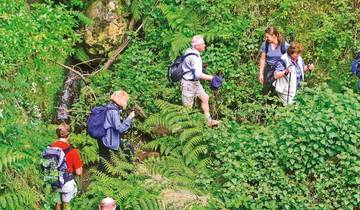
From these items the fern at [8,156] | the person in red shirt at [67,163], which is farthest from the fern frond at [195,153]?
the fern at [8,156]

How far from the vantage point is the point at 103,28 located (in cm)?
1343

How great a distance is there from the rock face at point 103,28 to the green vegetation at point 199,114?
0.23 metres

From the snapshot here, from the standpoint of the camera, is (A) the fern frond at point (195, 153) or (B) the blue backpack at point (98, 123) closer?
(B) the blue backpack at point (98, 123)

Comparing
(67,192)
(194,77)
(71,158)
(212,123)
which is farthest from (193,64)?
(67,192)

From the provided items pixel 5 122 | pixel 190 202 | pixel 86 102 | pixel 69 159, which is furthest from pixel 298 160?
pixel 86 102

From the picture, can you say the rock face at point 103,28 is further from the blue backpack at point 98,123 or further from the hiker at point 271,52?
the blue backpack at point 98,123

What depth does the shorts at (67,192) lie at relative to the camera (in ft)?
28.5

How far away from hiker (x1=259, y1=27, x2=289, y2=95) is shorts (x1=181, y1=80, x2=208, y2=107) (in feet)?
3.74

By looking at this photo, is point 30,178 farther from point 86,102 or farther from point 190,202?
point 86,102

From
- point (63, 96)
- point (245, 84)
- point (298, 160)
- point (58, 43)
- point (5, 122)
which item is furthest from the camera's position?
point (63, 96)

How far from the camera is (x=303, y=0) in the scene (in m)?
12.7

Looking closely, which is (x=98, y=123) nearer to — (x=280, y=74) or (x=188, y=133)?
(x=188, y=133)

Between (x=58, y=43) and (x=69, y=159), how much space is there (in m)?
2.22

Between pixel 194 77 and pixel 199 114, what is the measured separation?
2.04ft
